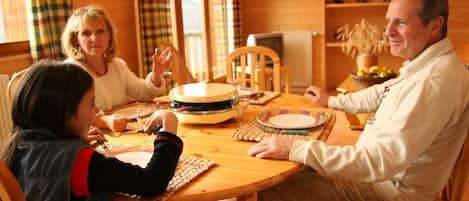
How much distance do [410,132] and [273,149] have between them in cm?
38

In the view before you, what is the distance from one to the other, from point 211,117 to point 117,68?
0.99 m

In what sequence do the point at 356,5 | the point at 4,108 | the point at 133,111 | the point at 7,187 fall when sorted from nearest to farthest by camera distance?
the point at 7,187, the point at 133,111, the point at 4,108, the point at 356,5

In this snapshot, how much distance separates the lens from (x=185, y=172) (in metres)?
1.16

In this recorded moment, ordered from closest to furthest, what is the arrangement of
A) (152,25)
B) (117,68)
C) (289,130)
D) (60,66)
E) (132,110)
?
(60,66), (289,130), (132,110), (117,68), (152,25)

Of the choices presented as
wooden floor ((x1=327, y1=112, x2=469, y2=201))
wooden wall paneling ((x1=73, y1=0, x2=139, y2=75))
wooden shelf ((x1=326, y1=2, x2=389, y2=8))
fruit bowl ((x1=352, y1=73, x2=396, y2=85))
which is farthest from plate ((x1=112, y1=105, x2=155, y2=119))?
wooden shelf ((x1=326, y1=2, x2=389, y2=8))

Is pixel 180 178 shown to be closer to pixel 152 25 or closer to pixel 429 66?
pixel 429 66

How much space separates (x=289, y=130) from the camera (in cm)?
150

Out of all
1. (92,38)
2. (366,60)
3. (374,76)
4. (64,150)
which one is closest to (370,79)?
(374,76)

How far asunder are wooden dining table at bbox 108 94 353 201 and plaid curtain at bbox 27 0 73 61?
1.44 meters

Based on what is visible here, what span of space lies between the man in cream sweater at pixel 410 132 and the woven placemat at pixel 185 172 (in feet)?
0.56

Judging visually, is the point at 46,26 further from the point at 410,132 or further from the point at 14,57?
the point at 410,132

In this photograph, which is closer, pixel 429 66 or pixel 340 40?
pixel 429 66

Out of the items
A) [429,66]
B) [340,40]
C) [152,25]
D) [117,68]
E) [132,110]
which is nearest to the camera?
[429,66]

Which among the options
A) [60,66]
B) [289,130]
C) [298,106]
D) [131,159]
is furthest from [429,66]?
[60,66]
